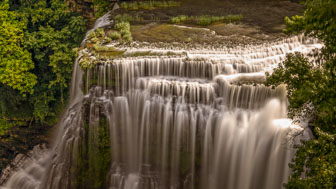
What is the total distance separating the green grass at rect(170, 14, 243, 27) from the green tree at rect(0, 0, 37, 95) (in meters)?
9.61

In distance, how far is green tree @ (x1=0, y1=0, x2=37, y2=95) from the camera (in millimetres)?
20156

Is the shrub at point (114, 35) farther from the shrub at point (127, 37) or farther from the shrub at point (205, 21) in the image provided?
the shrub at point (205, 21)

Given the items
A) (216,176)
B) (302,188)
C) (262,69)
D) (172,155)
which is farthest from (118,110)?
(302,188)

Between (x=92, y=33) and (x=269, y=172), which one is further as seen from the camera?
(x=92, y=33)

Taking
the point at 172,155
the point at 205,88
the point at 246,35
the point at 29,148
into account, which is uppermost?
the point at 246,35

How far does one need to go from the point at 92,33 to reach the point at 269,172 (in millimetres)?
12753

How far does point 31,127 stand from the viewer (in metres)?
23.1

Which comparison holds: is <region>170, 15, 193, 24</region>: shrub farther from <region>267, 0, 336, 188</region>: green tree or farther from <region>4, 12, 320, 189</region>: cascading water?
<region>267, 0, 336, 188</region>: green tree

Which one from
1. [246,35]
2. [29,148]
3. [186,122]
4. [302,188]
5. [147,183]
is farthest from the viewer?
[29,148]

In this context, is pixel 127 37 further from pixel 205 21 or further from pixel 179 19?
pixel 205 21

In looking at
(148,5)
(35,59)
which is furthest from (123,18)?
(35,59)

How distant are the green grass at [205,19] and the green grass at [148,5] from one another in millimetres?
2947

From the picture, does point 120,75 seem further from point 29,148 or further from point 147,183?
point 29,148

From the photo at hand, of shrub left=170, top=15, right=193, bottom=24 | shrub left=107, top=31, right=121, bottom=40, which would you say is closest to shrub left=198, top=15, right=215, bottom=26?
shrub left=170, top=15, right=193, bottom=24
